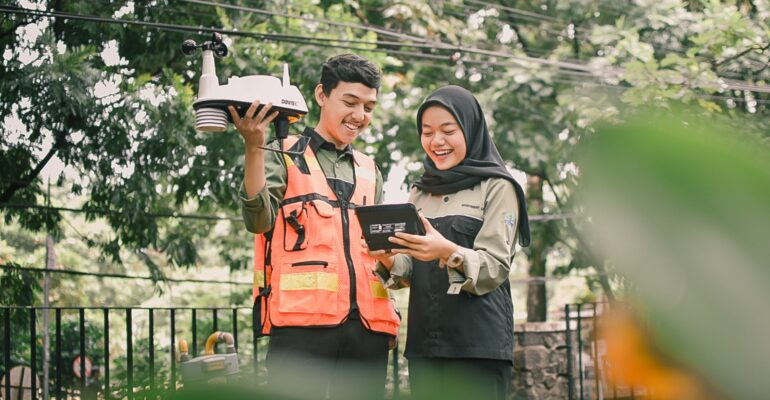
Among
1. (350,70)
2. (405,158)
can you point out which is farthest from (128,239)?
(350,70)

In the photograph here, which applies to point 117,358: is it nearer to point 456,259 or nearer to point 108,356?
point 456,259

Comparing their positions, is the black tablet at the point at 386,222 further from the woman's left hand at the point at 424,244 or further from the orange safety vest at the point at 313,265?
the orange safety vest at the point at 313,265

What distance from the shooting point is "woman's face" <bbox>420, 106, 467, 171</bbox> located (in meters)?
2.61

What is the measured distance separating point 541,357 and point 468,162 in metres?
5.16

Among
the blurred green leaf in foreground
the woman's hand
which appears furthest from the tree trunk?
the blurred green leaf in foreground

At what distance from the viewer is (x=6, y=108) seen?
625cm

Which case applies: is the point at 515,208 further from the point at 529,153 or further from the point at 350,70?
the point at 529,153

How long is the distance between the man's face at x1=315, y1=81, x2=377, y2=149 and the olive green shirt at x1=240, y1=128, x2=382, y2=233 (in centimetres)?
3

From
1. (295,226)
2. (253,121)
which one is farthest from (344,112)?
(253,121)

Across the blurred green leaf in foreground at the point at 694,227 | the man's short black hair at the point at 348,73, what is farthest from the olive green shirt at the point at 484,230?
the blurred green leaf in foreground at the point at 694,227

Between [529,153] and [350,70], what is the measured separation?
680 centimetres

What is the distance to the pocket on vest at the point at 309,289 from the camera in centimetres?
257

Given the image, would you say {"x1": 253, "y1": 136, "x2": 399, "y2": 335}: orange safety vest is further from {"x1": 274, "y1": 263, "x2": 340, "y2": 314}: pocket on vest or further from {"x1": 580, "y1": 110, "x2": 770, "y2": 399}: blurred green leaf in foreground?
{"x1": 580, "y1": 110, "x2": 770, "y2": 399}: blurred green leaf in foreground

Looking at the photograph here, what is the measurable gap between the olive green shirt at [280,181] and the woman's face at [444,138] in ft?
1.01
